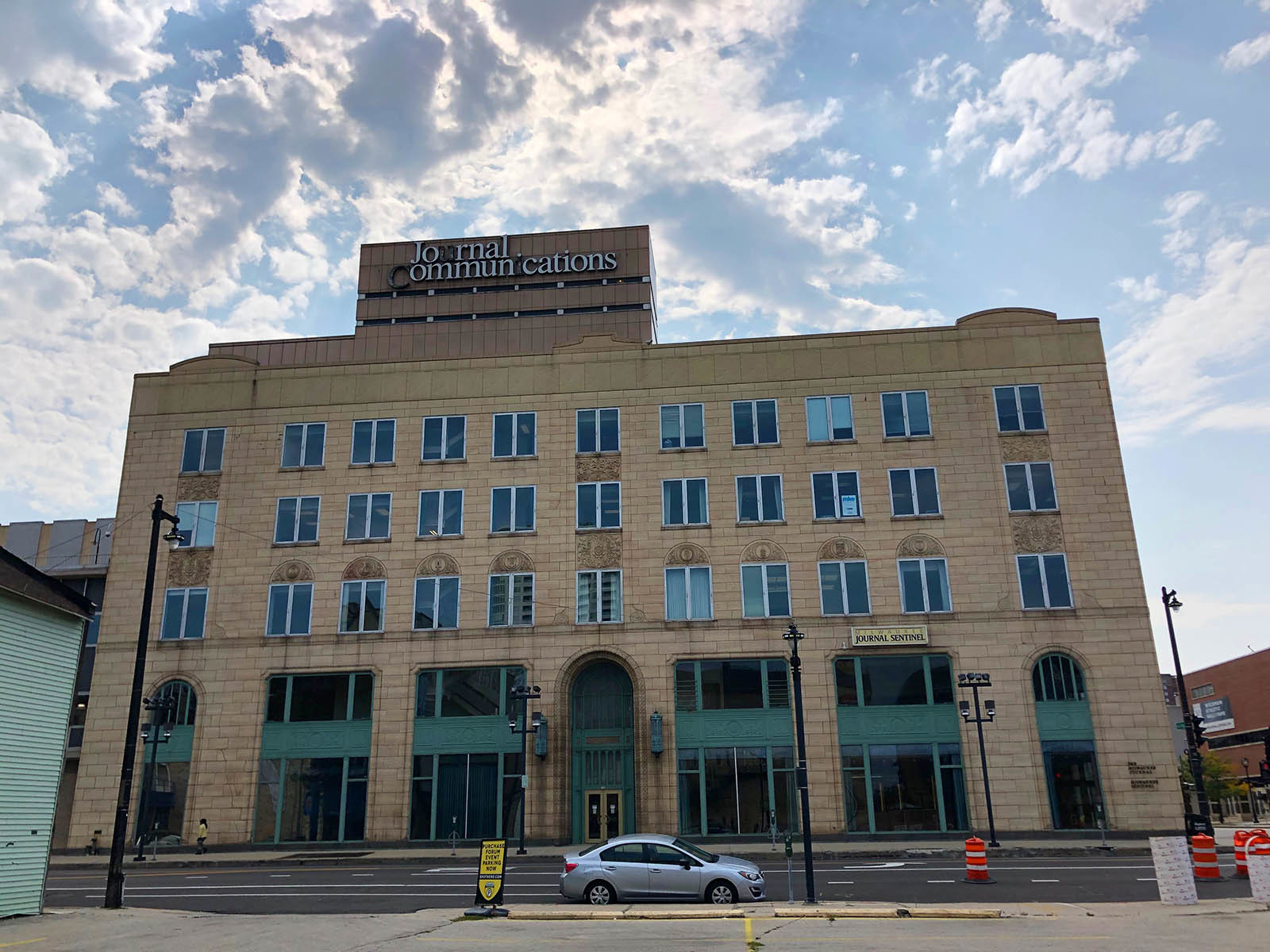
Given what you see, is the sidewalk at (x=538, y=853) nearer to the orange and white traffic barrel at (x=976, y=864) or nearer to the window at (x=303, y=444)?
the orange and white traffic barrel at (x=976, y=864)

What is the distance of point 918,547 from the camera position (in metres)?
40.8

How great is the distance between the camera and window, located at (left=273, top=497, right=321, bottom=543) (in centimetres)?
4353

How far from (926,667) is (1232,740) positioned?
78157 mm

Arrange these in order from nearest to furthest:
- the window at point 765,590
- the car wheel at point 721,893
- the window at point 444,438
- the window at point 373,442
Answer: the car wheel at point 721,893 → the window at point 765,590 → the window at point 444,438 → the window at point 373,442

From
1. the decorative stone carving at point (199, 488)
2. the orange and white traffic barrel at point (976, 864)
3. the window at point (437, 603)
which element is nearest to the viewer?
the orange and white traffic barrel at point (976, 864)

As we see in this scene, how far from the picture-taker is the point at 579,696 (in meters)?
41.0

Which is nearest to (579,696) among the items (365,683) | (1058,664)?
(365,683)

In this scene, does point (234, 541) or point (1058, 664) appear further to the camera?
point (234, 541)

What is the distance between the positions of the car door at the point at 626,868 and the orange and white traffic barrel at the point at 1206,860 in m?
13.9

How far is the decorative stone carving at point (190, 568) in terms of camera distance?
43188mm

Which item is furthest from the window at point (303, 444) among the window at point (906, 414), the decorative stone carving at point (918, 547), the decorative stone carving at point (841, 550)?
the decorative stone carving at point (918, 547)

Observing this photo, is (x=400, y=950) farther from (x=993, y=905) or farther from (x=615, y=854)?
Result: (x=993, y=905)

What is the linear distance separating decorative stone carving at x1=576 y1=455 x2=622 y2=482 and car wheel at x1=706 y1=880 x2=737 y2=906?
2352 centimetres

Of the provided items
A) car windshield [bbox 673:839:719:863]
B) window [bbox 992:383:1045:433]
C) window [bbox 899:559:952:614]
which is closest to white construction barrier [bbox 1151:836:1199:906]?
car windshield [bbox 673:839:719:863]
